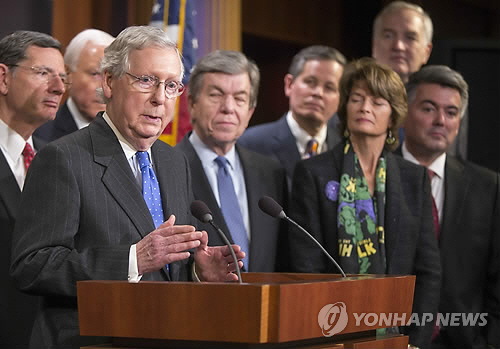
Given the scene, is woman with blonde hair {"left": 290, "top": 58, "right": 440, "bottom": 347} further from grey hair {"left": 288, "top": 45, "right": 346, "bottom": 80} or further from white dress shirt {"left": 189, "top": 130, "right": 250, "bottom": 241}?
grey hair {"left": 288, "top": 45, "right": 346, "bottom": 80}

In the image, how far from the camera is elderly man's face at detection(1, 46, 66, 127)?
10.5ft

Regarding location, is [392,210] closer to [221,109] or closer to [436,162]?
[436,162]

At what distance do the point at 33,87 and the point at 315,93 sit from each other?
162 centimetres

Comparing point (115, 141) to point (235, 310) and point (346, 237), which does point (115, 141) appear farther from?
point (346, 237)

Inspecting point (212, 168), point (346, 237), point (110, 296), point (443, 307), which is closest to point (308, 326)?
point (110, 296)

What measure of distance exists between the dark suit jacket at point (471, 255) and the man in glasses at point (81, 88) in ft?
5.34

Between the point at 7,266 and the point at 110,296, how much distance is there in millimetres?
1099

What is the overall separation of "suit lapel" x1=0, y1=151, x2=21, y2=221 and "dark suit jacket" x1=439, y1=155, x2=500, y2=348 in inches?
72.5

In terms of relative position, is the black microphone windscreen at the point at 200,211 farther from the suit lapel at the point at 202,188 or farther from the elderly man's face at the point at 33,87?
the elderly man's face at the point at 33,87

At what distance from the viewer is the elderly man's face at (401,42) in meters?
4.54

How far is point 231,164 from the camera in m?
3.54

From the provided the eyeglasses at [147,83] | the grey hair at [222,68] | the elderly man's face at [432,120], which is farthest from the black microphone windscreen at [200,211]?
the elderly man's face at [432,120]

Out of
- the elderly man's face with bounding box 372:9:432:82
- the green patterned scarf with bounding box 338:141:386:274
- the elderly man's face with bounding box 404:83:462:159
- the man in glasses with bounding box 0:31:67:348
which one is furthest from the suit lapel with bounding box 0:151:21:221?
the elderly man's face with bounding box 372:9:432:82

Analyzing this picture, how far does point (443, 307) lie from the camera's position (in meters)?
3.66
